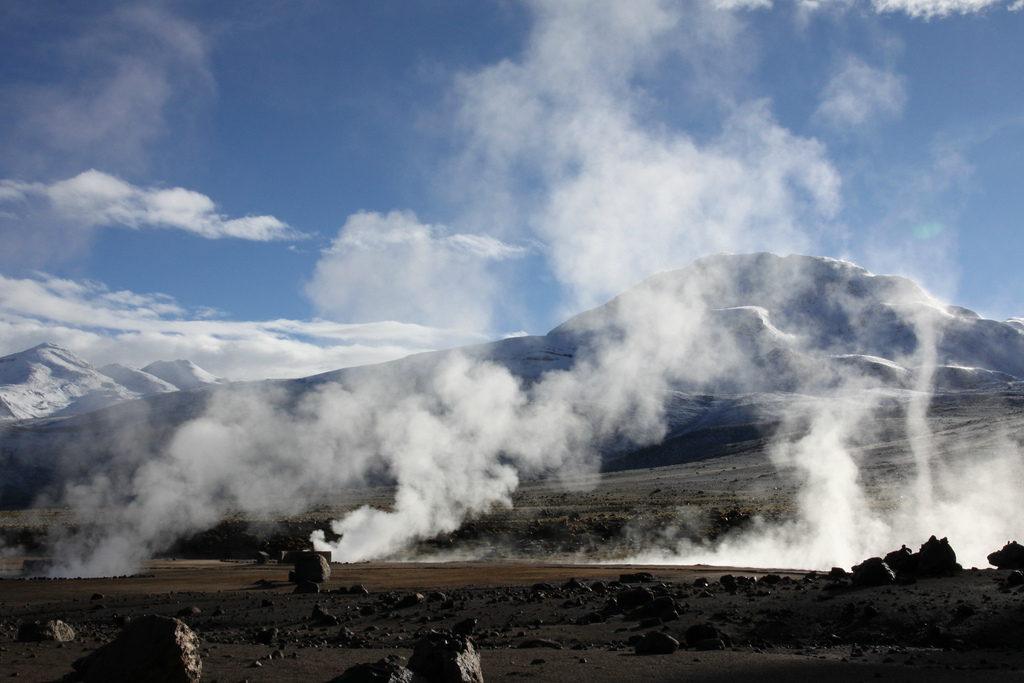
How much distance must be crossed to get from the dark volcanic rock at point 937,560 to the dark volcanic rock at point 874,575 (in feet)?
4.20

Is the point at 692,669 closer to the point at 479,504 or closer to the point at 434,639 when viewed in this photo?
the point at 434,639

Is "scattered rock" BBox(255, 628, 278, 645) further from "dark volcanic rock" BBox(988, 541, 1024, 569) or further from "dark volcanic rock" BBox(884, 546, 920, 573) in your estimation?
"dark volcanic rock" BBox(988, 541, 1024, 569)

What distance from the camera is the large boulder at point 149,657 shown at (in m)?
9.09

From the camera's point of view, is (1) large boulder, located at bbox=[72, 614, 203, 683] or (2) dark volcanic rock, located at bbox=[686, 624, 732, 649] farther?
(2) dark volcanic rock, located at bbox=[686, 624, 732, 649]

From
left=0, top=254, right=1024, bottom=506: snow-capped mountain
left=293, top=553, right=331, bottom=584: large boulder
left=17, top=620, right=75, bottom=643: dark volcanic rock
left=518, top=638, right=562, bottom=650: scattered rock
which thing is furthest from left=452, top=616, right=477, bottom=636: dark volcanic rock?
left=0, top=254, right=1024, bottom=506: snow-capped mountain

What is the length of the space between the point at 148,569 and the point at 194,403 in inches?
5154

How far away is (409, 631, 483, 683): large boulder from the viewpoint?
877 cm

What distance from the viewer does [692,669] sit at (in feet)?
36.8

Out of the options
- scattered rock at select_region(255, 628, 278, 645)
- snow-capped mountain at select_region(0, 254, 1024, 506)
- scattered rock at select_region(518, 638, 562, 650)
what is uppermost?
snow-capped mountain at select_region(0, 254, 1024, 506)

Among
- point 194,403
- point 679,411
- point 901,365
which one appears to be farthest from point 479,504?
point 901,365

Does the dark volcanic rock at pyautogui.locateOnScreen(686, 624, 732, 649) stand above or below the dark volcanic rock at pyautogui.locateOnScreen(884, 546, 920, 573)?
above

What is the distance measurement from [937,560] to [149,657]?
64.6 feet

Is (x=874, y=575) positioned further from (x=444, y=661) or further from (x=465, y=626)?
(x=444, y=661)

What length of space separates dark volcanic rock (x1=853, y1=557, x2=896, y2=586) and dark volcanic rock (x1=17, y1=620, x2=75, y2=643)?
19.7 meters
